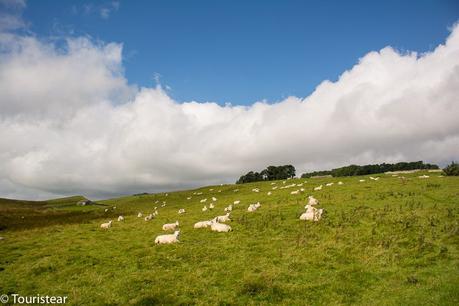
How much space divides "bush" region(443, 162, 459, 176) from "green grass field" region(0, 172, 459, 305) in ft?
75.3

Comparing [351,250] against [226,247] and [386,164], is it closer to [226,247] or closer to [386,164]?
[226,247]

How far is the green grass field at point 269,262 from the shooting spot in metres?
13.8

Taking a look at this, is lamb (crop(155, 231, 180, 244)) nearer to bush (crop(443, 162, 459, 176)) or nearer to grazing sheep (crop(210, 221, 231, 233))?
grazing sheep (crop(210, 221, 231, 233))

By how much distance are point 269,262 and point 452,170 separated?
139 feet

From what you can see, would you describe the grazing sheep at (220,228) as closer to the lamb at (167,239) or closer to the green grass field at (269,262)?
the green grass field at (269,262)

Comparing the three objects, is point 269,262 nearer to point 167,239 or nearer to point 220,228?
point 220,228

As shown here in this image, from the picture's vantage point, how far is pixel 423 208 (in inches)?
1024

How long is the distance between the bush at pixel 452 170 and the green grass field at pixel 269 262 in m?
23.0

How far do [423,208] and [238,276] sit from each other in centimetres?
1837

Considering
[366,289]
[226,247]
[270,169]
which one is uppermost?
[270,169]

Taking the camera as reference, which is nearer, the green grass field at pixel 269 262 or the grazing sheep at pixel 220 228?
the green grass field at pixel 269 262

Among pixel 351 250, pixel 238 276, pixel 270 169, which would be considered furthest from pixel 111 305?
pixel 270 169

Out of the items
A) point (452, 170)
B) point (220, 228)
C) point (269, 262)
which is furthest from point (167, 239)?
point (452, 170)

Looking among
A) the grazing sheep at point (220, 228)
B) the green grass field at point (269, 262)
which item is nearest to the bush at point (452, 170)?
the green grass field at point (269, 262)
